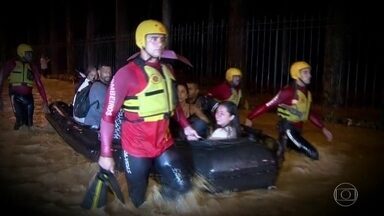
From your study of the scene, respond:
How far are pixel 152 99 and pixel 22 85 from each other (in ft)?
19.7

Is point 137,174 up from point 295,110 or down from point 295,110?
down

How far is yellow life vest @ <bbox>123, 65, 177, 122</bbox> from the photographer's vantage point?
14.4ft

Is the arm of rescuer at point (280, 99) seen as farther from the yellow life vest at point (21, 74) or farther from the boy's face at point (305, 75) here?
the yellow life vest at point (21, 74)

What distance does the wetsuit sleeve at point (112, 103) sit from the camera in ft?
14.1

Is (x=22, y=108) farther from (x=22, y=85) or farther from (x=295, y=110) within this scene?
(x=295, y=110)

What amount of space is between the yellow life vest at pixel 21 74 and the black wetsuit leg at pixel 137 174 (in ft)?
18.6

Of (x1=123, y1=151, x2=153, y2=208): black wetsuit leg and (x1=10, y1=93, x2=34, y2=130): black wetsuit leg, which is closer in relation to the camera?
(x1=123, y1=151, x2=153, y2=208): black wetsuit leg

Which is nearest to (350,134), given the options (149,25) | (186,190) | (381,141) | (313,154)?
(381,141)

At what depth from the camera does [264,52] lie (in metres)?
14.9

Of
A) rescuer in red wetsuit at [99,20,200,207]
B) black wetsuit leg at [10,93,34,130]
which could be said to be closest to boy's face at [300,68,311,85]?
rescuer in red wetsuit at [99,20,200,207]

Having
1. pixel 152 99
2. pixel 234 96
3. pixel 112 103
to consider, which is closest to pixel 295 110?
pixel 234 96

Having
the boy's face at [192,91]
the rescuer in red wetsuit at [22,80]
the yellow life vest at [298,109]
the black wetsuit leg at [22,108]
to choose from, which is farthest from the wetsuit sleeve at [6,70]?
the yellow life vest at [298,109]

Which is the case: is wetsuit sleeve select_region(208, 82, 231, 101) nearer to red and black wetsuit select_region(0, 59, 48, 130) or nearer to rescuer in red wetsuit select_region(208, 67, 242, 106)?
rescuer in red wetsuit select_region(208, 67, 242, 106)

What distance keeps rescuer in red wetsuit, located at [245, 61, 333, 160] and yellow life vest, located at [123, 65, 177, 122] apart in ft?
8.98
